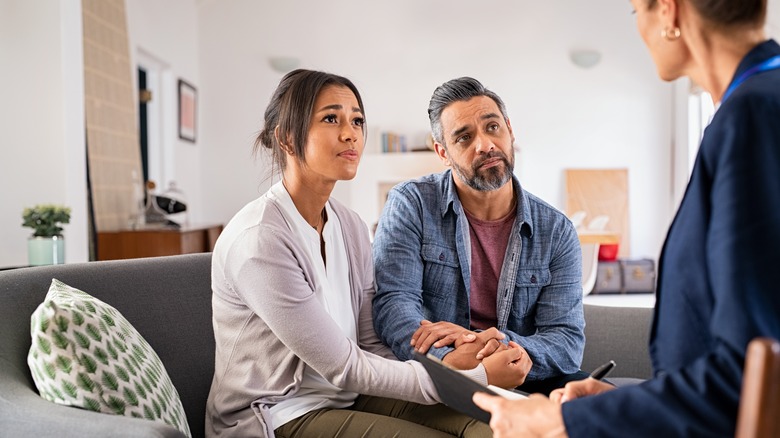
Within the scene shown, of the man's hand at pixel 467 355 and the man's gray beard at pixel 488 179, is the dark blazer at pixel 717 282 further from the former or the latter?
the man's gray beard at pixel 488 179

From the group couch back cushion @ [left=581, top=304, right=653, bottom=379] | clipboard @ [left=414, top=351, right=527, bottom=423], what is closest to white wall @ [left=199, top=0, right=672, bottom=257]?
couch back cushion @ [left=581, top=304, right=653, bottom=379]

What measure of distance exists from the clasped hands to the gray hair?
0.70m

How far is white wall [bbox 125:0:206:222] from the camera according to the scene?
620 centimetres

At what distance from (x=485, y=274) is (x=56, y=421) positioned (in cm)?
130

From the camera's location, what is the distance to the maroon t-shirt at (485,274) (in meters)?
2.29

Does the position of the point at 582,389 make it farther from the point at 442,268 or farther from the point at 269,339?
the point at 442,268

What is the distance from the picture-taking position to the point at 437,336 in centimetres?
198

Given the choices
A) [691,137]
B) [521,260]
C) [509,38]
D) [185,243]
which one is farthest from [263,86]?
[521,260]

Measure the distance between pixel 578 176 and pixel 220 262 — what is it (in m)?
6.65

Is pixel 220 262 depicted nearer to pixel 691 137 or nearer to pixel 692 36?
pixel 692 36

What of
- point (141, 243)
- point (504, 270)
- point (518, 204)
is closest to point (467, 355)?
point (504, 270)

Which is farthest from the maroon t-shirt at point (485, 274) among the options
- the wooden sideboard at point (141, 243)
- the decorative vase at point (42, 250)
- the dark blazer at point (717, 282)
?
the wooden sideboard at point (141, 243)

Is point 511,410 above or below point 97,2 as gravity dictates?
below

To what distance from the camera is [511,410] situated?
3.57ft
